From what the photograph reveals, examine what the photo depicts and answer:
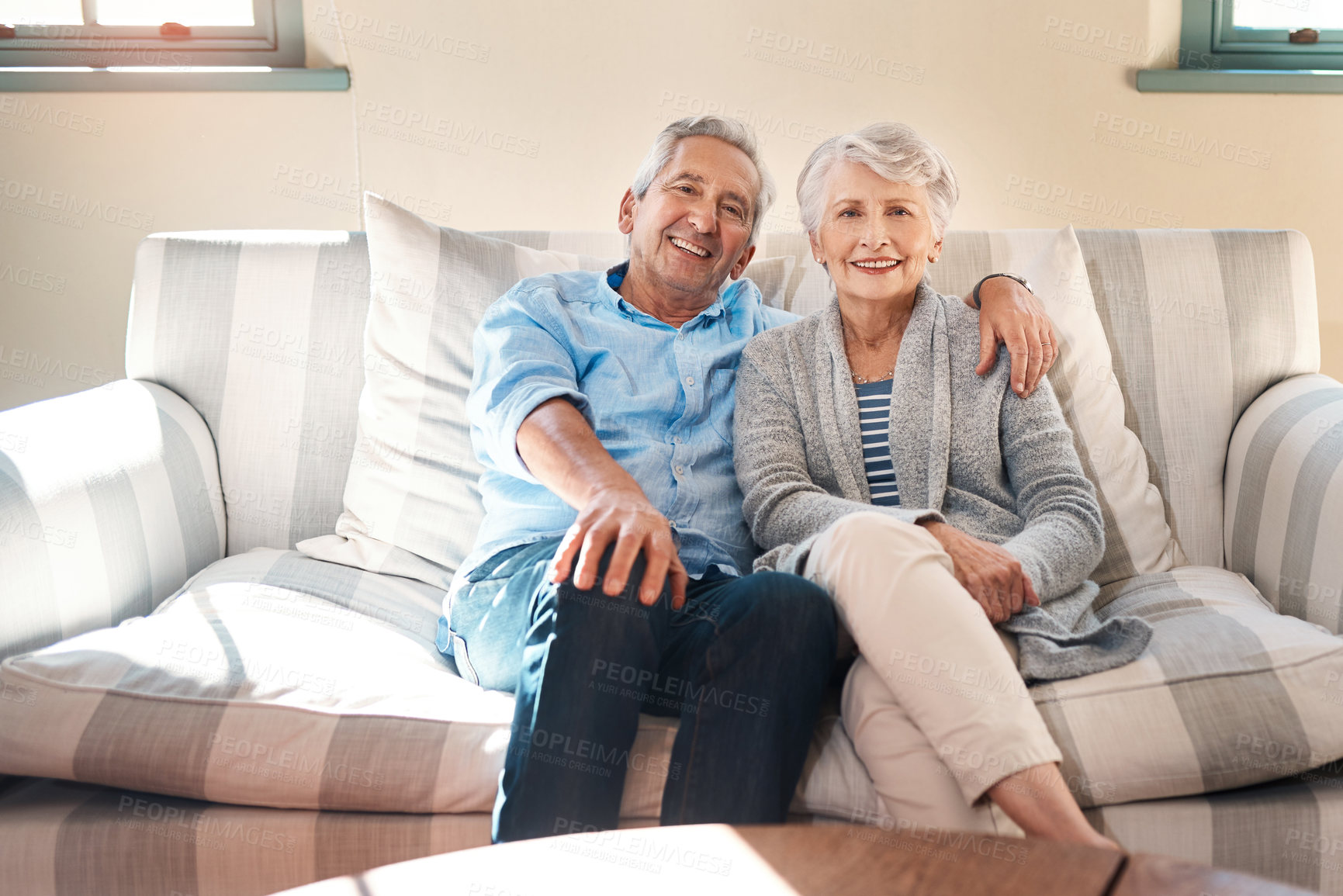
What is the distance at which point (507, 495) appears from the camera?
139 centimetres

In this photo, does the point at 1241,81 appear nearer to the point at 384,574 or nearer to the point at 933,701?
the point at 933,701

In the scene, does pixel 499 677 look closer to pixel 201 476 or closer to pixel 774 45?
pixel 201 476

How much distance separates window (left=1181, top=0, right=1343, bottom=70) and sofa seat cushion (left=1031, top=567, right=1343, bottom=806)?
1.73 metres

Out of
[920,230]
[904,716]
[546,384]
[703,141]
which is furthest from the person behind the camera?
[703,141]

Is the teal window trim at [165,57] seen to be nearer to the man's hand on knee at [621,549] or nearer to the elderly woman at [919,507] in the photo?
the elderly woman at [919,507]

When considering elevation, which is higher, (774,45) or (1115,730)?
(774,45)

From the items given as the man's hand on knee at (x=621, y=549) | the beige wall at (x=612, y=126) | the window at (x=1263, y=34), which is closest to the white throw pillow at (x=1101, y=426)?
the man's hand on knee at (x=621, y=549)

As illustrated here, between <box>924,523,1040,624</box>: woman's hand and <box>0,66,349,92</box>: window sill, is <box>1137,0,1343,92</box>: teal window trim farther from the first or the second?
<box>0,66,349,92</box>: window sill

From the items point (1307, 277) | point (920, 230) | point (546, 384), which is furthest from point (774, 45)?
point (546, 384)

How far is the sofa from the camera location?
3.33ft

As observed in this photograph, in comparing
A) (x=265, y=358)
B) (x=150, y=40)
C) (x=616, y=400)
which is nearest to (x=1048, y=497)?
(x=616, y=400)

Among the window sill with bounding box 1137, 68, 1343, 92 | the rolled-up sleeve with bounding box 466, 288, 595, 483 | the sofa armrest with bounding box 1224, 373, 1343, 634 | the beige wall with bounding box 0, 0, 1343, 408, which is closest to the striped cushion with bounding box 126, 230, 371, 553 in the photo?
the rolled-up sleeve with bounding box 466, 288, 595, 483

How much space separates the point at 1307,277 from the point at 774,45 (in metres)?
1.26

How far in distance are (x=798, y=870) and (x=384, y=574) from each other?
3.40 ft
